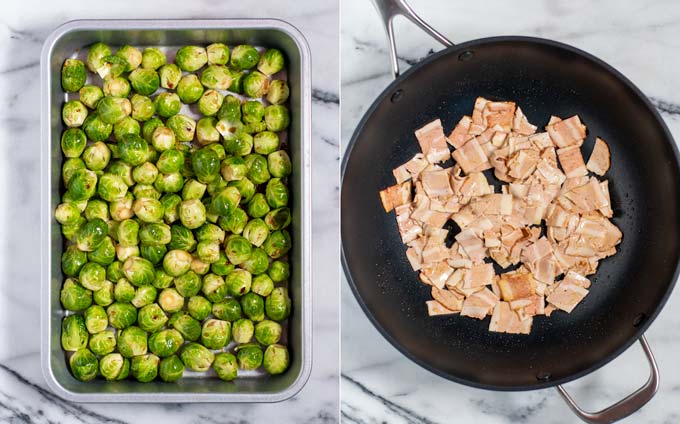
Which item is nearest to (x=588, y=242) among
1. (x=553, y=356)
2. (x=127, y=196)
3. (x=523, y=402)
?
(x=553, y=356)

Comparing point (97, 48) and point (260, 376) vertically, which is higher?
point (97, 48)

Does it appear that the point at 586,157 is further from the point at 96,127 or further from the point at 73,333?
the point at 73,333

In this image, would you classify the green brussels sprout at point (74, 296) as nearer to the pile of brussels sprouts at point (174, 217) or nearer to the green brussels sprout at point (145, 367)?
the pile of brussels sprouts at point (174, 217)

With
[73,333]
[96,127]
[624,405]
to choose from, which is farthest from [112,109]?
[624,405]

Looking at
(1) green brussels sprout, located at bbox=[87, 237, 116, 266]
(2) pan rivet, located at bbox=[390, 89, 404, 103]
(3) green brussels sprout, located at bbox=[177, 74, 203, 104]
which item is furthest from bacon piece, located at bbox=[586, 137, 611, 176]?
(1) green brussels sprout, located at bbox=[87, 237, 116, 266]

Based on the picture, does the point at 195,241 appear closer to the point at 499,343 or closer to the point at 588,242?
the point at 499,343

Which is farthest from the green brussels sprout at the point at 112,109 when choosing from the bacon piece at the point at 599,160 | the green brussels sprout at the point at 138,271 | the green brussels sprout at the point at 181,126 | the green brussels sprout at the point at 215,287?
the bacon piece at the point at 599,160

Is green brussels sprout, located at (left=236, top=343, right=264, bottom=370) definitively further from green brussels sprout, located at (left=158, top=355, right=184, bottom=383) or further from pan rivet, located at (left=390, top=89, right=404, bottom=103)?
pan rivet, located at (left=390, top=89, right=404, bottom=103)
